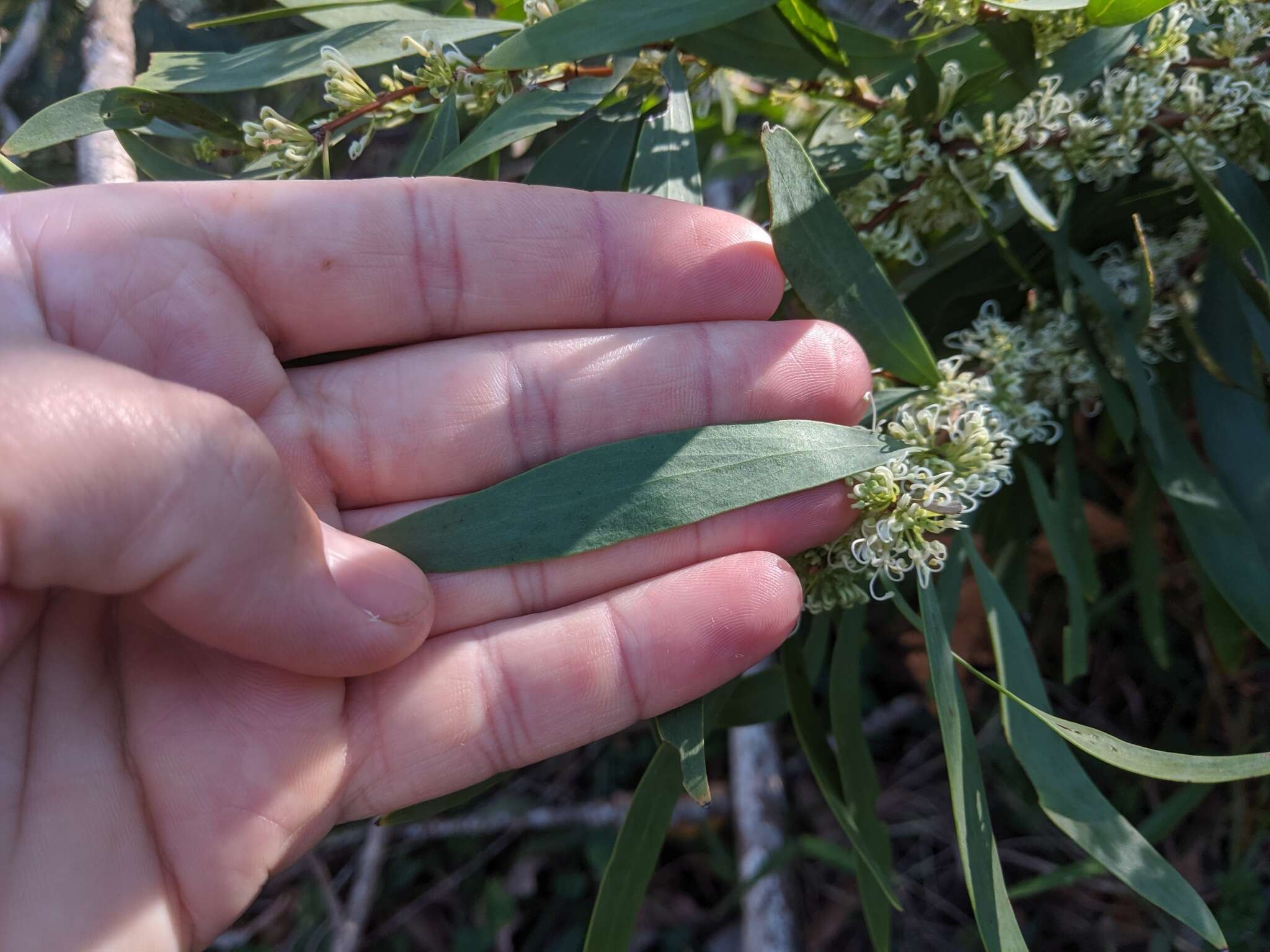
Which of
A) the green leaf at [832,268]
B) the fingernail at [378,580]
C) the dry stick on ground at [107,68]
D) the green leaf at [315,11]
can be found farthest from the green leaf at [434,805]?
the dry stick on ground at [107,68]

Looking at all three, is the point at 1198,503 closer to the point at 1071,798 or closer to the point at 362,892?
the point at 1071,798

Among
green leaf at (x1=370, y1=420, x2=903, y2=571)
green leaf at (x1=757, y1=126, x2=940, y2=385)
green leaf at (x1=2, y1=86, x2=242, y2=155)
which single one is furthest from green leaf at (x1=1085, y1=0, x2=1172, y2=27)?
green leaf at (x1=2, y1=86, x2=242, y2=155)

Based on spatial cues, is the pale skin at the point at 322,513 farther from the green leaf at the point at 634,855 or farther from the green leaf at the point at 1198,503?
the green leaf at the point at 1198,503

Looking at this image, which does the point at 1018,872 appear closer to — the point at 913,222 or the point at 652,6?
the point at 913,222

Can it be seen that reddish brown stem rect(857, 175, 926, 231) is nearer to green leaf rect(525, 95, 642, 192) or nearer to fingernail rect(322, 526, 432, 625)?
green leaf rect(525, 95, 642, 192)

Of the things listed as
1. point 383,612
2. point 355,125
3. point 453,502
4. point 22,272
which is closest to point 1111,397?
point 453,502

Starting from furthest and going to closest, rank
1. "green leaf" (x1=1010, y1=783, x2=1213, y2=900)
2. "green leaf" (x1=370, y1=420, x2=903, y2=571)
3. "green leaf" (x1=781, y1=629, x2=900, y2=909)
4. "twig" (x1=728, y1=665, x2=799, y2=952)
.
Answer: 1. "twig" (x1=728, y1=665, x2=799, y2=952)
2. "green leaf" (x1=1010, y1=783, x2=1213, y2=900)
3. "green leaf" (x1=781, y1=629, x2=900, y2=909)
4. "green leaf" (x1=370, y1=420, x2=903, y2=571)
